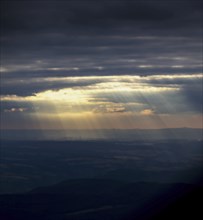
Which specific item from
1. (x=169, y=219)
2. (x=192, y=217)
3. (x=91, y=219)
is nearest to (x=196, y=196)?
(x=192, y=217)

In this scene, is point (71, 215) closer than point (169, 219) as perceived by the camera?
No

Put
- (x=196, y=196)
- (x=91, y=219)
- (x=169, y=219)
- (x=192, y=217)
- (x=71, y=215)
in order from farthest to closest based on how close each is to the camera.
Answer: (x=71, y=215) → (x=91, y=219) → (x=196, y=196) → (x=192, y=217) → (x=169, y=219)

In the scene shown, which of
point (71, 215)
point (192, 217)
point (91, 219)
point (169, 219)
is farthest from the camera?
point (71, 215)

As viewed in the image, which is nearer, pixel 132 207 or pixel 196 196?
pixel 196 196

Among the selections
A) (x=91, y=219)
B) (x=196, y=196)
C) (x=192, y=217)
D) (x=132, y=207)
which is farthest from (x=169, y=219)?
(x=132, y=207)

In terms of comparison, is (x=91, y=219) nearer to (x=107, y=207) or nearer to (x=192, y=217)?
(x=107, y=207)

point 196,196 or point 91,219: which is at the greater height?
point 196,196

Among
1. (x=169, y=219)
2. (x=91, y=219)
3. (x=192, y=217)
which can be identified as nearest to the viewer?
(x=169, y=219)

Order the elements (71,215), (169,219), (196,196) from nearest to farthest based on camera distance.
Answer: (169,219) → (196,196) → (71,215)

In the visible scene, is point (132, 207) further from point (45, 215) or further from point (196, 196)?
point (196, 196)
